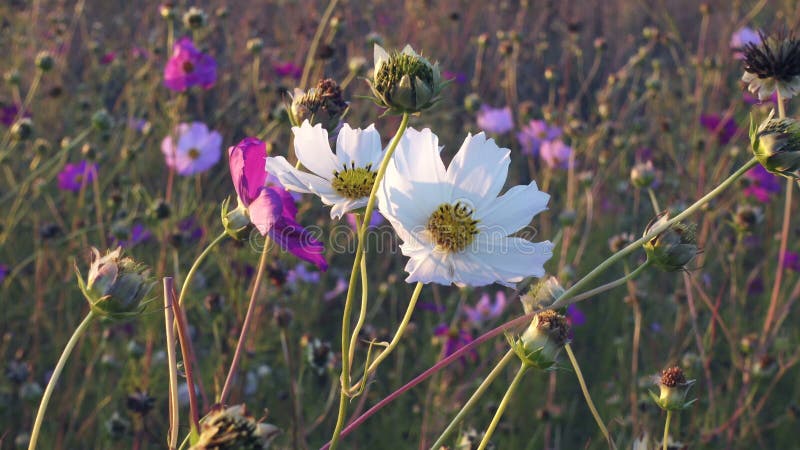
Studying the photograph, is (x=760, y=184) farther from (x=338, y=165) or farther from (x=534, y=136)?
(x=338, y=165)

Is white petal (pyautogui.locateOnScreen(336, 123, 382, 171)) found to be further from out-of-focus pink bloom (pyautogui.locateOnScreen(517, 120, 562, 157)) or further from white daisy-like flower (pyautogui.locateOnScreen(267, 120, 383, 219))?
out-of-focus pink bloom (pyautogui.locateOnScreen(517, 120, 562, 157))

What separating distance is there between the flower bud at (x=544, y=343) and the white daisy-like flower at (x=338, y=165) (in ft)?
0.61

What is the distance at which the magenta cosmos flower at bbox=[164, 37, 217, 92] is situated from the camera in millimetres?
1581

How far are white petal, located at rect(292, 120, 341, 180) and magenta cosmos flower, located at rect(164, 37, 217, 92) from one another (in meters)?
1.02

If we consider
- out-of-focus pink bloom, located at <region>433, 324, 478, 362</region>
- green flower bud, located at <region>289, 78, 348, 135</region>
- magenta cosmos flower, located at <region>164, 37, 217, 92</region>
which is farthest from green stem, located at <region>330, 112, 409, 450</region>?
magenta cosmos flower, located at <region>164, 37, 217, 92</region>

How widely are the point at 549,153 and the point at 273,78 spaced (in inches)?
50.0

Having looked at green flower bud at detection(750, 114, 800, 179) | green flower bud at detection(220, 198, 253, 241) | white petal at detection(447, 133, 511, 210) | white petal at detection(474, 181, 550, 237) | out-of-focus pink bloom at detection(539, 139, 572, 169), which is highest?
out-of-focus pink bloom at detection(539, 139, 572, 169)

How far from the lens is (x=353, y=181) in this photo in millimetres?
667

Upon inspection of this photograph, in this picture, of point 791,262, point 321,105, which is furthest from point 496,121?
point 321,105

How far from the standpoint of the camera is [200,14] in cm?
158

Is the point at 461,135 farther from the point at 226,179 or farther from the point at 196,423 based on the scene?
the point at 196,423

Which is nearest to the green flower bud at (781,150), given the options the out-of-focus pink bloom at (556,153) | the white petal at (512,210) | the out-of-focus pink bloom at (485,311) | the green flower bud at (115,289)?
the white petal at (512,210)

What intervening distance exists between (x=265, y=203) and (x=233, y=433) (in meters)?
0.23

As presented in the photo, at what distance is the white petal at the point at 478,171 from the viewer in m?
0.63
